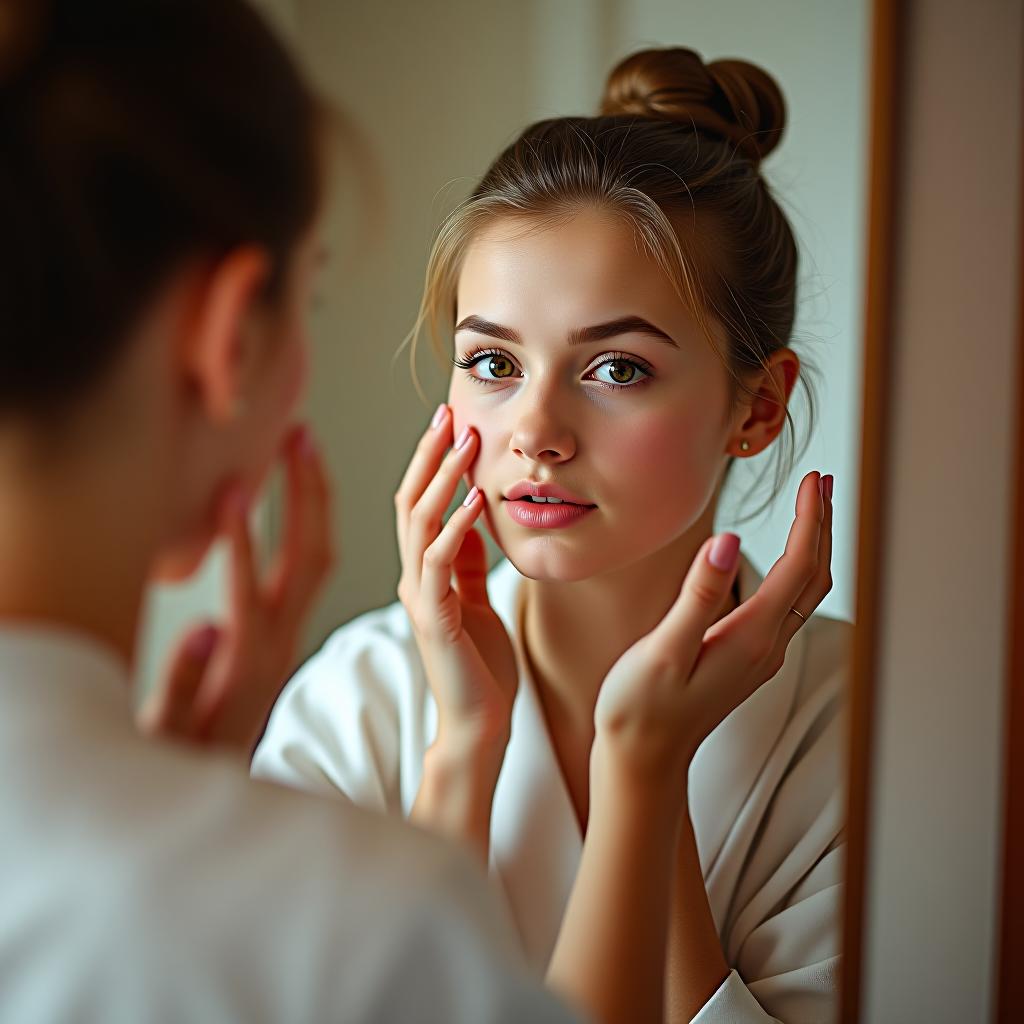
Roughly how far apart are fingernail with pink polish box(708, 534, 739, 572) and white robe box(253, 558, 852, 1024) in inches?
8.5

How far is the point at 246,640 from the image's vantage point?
480mm

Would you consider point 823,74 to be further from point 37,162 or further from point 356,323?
point 37,162

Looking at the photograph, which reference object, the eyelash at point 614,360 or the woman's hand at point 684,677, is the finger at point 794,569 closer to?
the woman's hand at point 684,677

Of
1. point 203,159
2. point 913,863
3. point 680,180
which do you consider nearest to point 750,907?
point 913,863

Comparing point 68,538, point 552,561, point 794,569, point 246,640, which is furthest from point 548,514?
point 68,538

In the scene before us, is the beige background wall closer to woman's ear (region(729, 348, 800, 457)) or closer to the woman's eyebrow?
woman's ear (region(729, 348, 800, 457))

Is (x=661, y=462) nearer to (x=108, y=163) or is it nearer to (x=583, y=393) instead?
(x=583, y=393)

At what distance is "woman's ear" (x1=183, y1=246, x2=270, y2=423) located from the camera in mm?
386

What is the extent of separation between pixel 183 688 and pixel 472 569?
0.33 metres

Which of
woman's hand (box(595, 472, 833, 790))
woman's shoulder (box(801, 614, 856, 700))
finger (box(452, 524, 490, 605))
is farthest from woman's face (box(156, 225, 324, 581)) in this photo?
woman's shoulder (box(801, 614, 856, 700))

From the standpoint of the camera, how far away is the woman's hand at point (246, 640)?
0.47 m

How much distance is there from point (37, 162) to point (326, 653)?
61cm

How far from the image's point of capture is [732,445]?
2.47ft

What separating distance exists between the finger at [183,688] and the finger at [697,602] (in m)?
0.23
